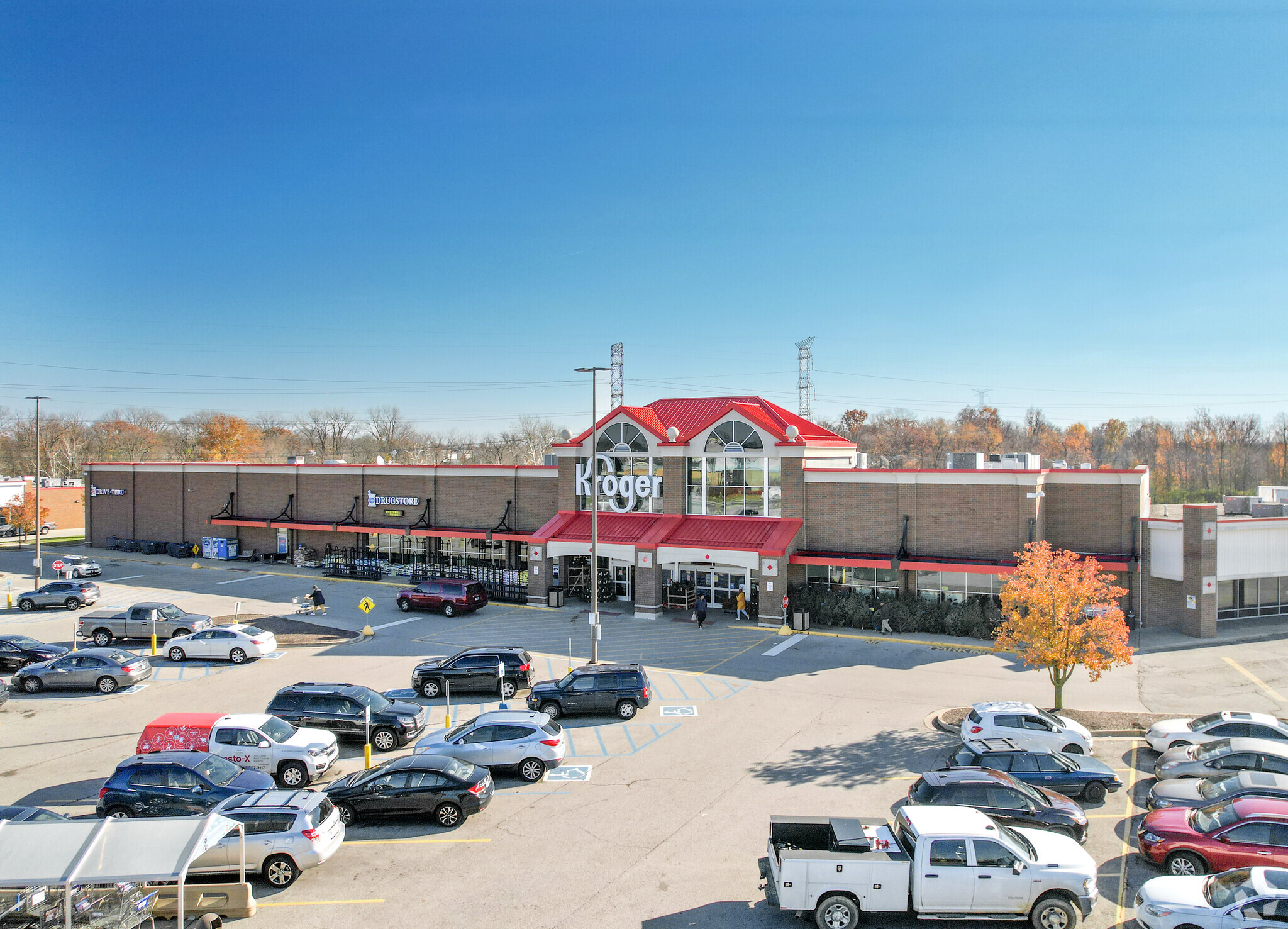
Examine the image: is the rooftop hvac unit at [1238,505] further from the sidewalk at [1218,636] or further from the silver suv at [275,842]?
the silver suv at [275,842]

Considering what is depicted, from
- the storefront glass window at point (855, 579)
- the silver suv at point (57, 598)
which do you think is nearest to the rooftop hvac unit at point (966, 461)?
the storefront glass window at point (855, 579)

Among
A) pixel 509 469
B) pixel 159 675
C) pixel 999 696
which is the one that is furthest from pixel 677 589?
pixel 159 675

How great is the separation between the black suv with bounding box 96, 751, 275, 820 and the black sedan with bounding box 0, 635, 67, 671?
50.6 ft

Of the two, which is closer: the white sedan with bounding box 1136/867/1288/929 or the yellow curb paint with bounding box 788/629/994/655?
the white sedan with bounding box 1136/867/1288/929

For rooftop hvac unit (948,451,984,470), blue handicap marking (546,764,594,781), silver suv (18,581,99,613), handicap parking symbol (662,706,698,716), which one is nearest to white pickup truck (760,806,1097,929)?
blue handicap marking (546,764,594,781)

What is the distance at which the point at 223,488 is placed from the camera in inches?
2203

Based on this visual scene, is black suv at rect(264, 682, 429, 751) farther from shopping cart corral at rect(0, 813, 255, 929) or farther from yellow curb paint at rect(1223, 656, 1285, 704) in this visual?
yellow curb paint at rect(1223, 656, 1285, 704)

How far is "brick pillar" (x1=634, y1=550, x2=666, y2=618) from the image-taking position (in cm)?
3719

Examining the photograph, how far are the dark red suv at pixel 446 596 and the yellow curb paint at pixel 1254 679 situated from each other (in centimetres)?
3084

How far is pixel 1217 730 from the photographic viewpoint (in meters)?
18.8

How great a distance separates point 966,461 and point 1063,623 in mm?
17196

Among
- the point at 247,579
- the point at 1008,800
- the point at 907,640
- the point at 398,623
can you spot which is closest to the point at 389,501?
the point at 247,579

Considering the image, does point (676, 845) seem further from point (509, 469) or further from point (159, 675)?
point (509, 469)

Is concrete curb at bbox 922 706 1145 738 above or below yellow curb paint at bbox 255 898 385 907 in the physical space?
above
